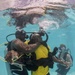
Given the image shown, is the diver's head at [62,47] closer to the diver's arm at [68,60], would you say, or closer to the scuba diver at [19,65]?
the diver's arm at [68,60]

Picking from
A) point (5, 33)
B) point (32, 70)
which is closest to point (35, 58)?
point (32, 70)

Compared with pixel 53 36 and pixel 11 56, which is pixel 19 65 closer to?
pixel 11 56

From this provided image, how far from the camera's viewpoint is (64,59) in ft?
3.90

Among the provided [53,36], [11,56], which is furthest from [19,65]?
[53,36]

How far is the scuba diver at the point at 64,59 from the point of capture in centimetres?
118

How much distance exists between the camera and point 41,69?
116 cm

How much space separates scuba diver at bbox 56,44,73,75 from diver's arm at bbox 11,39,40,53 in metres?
0.11

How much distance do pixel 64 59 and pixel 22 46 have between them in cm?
19

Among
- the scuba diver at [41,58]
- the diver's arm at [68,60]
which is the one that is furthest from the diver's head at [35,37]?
the diver's arm at [68,60]

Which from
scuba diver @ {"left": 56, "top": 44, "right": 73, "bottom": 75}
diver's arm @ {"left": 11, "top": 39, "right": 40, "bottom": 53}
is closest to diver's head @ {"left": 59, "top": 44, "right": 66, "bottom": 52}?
scuba diver @ {"left": 56, "top": 44, "right": 73, "bottom": 75}

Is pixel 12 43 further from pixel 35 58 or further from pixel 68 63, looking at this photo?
pixel 68 63

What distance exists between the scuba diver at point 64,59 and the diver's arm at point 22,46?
0.11m

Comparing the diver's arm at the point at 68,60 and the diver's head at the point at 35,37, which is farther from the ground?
the diver's head at the point at 35,37

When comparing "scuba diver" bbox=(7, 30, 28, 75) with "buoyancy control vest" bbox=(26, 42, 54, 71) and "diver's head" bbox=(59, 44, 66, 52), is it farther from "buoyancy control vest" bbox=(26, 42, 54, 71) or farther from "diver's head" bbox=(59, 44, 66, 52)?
"diver's head" bbox=(59, 44, 66, 52)
